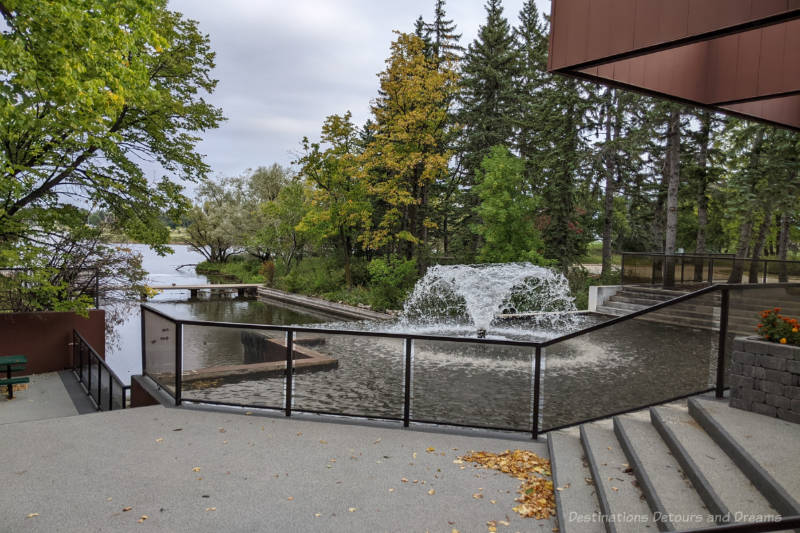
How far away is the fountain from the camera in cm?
1822

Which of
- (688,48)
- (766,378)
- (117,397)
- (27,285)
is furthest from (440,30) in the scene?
(766,378)

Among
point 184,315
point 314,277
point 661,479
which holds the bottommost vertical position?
point 184,315

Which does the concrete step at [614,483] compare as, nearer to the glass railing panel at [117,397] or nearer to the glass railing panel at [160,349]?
the glass railing panel at [160,349]

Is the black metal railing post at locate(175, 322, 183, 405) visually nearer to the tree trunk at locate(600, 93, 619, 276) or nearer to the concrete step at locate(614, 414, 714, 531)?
the concrete step at locate(614, 414, 714, 531)

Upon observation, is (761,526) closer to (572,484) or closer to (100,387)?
(572,484)

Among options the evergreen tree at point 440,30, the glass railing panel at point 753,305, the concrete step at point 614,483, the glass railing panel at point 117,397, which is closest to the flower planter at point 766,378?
the glass railing panel at point 753,305

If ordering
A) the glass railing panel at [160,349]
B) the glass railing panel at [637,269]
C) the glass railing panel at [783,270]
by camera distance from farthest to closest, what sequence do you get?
the glass railing panel at [637,269] → the glass railing panel at [783,270] → the glass railing panel at [160,349]

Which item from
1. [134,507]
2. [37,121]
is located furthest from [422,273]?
[134,507]

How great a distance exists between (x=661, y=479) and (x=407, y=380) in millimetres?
2789

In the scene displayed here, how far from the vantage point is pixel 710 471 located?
390 centimetres

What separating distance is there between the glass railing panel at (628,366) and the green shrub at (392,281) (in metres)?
17.8

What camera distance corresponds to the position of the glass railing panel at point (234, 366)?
6.23 meters

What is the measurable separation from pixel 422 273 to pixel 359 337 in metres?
20.5

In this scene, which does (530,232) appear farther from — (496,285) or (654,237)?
(654,237)
